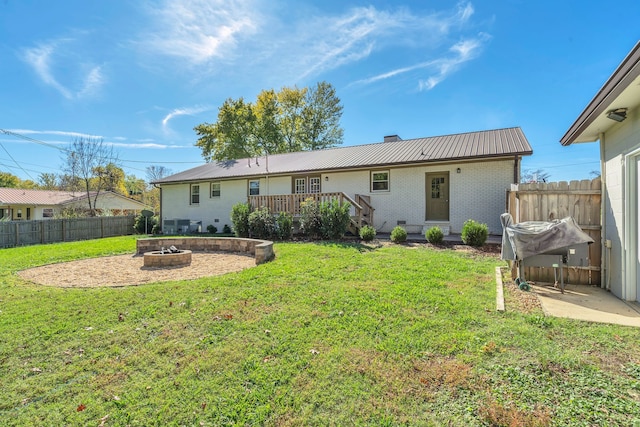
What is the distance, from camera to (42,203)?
2869 centimetres

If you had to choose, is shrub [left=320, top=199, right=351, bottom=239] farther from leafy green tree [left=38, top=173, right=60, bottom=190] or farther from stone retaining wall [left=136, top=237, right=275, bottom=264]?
leafy green tree [left=38, top=173, right=60, bottom=190]

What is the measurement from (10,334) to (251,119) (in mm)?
28880

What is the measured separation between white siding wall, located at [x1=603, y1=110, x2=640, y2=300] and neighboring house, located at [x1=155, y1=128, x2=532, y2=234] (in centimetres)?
537

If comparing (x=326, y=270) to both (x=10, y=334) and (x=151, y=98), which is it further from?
(x=151, y=98)

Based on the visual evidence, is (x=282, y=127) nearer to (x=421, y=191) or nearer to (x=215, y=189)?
(x=215, y=189)

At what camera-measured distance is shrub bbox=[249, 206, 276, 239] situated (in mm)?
11145

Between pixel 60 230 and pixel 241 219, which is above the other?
pixel 241 219

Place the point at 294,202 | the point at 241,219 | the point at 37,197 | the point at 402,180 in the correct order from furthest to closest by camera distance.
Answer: the point at 37,197, the point at 402,180, the point at 294,202, the point at 241,219

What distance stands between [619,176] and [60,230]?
21919 millimetres

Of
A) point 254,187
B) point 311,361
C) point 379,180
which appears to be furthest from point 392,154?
point 311,361

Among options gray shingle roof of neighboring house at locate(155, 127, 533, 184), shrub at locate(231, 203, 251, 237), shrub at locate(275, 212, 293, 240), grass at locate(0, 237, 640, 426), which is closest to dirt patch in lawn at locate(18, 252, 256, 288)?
grass at locate(0, 237, 640, 426)

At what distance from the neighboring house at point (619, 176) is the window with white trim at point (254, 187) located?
13.8 meters

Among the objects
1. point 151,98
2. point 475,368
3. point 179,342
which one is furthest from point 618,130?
point 151,98

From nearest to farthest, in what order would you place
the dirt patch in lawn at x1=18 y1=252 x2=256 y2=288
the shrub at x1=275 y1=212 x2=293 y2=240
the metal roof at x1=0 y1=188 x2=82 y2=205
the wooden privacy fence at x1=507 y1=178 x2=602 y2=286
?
the wooden privacy fence at x1=507 y1=178 x2=602 y2=286
the dirt patch in lawn at x1=18 y1=252 x2=256 y2=288
the shrub at x1=275 y1=212 x2=293 y2=240
the metal roof at x1=0 y1=188 x2=82 y2=205
